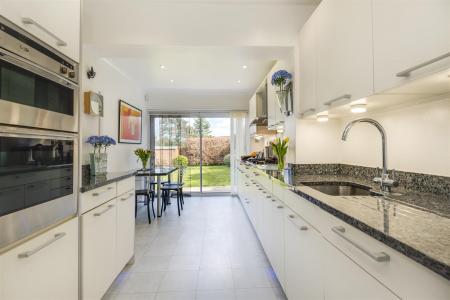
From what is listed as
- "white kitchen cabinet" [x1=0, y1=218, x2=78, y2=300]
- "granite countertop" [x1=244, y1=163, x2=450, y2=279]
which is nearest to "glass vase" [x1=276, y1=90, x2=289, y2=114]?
"granite countertop" [x1=244, y1=163, x2=450, y2=279]

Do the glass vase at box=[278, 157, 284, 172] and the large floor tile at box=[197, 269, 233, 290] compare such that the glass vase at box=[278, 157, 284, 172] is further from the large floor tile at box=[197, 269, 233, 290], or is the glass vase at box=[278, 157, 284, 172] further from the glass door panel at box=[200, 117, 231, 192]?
the glass door panel at box=[200, 117, 231, 192]

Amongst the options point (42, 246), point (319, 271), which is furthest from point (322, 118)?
point (42, 246)

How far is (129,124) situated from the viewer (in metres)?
4.59

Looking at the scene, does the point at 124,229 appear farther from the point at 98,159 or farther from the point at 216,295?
the point at 216,295

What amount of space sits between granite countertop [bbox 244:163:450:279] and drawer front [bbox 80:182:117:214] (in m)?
1.39

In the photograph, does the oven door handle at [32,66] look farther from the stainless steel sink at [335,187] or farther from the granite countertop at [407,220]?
the stainless steel sink at [335,187]

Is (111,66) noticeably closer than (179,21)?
No

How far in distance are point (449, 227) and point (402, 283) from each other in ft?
0.92

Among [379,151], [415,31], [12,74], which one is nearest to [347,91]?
[415,31]

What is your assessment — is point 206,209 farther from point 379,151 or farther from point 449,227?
point 449,227

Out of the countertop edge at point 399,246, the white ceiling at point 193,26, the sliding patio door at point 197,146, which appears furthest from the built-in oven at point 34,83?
the sliding patio door at point 197,146

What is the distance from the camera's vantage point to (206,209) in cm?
477

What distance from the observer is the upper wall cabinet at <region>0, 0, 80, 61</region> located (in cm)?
106

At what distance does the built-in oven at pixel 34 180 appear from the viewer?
3.29 feet
